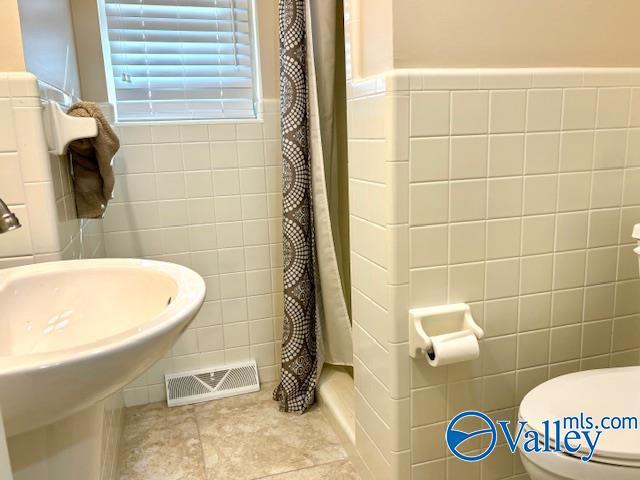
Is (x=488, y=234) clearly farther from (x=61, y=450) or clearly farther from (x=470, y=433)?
(x=61, y=450)

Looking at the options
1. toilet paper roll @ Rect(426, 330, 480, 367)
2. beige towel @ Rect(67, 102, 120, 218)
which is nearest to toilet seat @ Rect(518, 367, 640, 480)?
toilet paper roll @ Rect(426, 330, 480, 367)

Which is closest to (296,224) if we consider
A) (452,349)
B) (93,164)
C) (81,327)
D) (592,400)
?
(93,164)

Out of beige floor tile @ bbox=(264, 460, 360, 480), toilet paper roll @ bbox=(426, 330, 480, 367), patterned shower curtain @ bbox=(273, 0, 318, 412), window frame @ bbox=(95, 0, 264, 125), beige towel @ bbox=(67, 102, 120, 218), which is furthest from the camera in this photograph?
window frame @ bbox=(95, 0, 264, 125)

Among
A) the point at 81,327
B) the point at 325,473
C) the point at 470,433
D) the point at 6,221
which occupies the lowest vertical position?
the point at 325,473

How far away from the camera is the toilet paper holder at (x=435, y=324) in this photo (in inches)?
50.4

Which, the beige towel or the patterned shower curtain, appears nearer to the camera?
the beige towel

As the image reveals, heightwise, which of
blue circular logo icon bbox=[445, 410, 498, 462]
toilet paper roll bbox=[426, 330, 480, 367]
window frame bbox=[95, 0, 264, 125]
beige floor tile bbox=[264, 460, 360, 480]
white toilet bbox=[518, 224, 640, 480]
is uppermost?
window frame bbox=[95, 0, 264, 125]

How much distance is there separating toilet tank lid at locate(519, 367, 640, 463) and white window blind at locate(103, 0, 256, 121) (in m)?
1.58

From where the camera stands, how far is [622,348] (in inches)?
61.2

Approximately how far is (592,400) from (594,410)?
26 mm

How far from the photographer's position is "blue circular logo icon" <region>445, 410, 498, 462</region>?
1.40 m

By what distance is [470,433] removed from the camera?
56.2 inches

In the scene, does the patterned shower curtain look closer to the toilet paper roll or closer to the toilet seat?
the toilet paper roll

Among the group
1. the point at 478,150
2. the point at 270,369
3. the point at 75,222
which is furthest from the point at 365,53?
the point at 270,369
